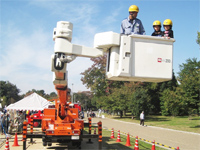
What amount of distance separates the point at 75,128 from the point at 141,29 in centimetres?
682

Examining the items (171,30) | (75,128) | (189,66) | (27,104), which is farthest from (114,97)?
(189,66)

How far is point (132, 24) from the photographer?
6.46m

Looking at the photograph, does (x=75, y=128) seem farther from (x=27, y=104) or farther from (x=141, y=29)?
(x=27, y=104)

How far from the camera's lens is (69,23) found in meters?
6.78

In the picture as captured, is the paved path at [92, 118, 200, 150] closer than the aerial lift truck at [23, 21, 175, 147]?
No

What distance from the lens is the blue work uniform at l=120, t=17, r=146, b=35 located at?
20.9ft

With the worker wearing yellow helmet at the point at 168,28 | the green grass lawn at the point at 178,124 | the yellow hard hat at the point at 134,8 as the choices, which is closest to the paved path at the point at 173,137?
the green grass lawn at the point at 178,124

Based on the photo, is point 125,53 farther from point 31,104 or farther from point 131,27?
point 31,104

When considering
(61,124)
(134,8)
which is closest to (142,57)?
(134,8)

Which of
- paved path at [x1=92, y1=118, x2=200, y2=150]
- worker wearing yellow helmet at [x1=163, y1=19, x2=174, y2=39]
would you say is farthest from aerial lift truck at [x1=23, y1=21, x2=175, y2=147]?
paved path at [x1=92, y1=118, x2=200, y2=150]

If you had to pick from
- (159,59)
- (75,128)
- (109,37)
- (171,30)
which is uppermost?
(171,30)

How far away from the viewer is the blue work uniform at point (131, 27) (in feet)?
20.9

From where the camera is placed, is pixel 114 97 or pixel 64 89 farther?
pixel 114 97

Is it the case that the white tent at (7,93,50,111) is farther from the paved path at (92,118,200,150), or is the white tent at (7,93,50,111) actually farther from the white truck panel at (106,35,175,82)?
the white truck panel at (106,35,175,82)
